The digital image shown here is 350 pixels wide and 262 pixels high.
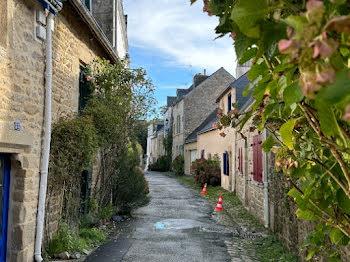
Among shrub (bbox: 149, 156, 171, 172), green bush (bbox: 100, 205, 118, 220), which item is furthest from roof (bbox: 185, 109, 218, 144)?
green bush (bbox: 100, 205, 118, 220)

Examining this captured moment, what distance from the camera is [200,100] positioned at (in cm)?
2947

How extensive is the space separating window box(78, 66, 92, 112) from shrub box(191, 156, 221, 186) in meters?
12.0

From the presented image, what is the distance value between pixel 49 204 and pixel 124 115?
378 centimetres

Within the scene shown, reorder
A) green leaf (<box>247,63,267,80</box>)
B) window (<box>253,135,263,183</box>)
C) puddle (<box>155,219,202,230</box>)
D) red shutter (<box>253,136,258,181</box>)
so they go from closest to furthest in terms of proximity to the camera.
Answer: green leaf (<box>247,63,267,80</box>)
puddle (<box>155,219,202,230</box>)
window (<box>253,135,263,183</box>)
red shutter (<box>253,136,258,181</box>)

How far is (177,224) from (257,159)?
2955 millimetres

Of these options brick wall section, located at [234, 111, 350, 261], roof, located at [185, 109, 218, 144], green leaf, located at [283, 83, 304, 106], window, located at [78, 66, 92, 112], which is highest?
roof, located at [185, 109, 218, 144]

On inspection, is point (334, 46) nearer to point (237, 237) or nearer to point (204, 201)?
point (237, 237)

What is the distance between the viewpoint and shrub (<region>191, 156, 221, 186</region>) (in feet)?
65.5

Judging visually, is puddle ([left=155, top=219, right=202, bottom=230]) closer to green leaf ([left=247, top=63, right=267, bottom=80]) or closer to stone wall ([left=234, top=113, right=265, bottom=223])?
stone wall ([left=234, top=113, right=265, bottom=223])

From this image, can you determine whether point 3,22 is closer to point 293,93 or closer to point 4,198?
point 4,198

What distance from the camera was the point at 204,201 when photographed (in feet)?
50.3

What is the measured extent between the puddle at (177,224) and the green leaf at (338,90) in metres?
9.19

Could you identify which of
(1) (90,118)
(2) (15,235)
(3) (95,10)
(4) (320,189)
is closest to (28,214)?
(2) (15,235)

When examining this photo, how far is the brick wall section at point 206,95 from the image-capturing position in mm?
28909
